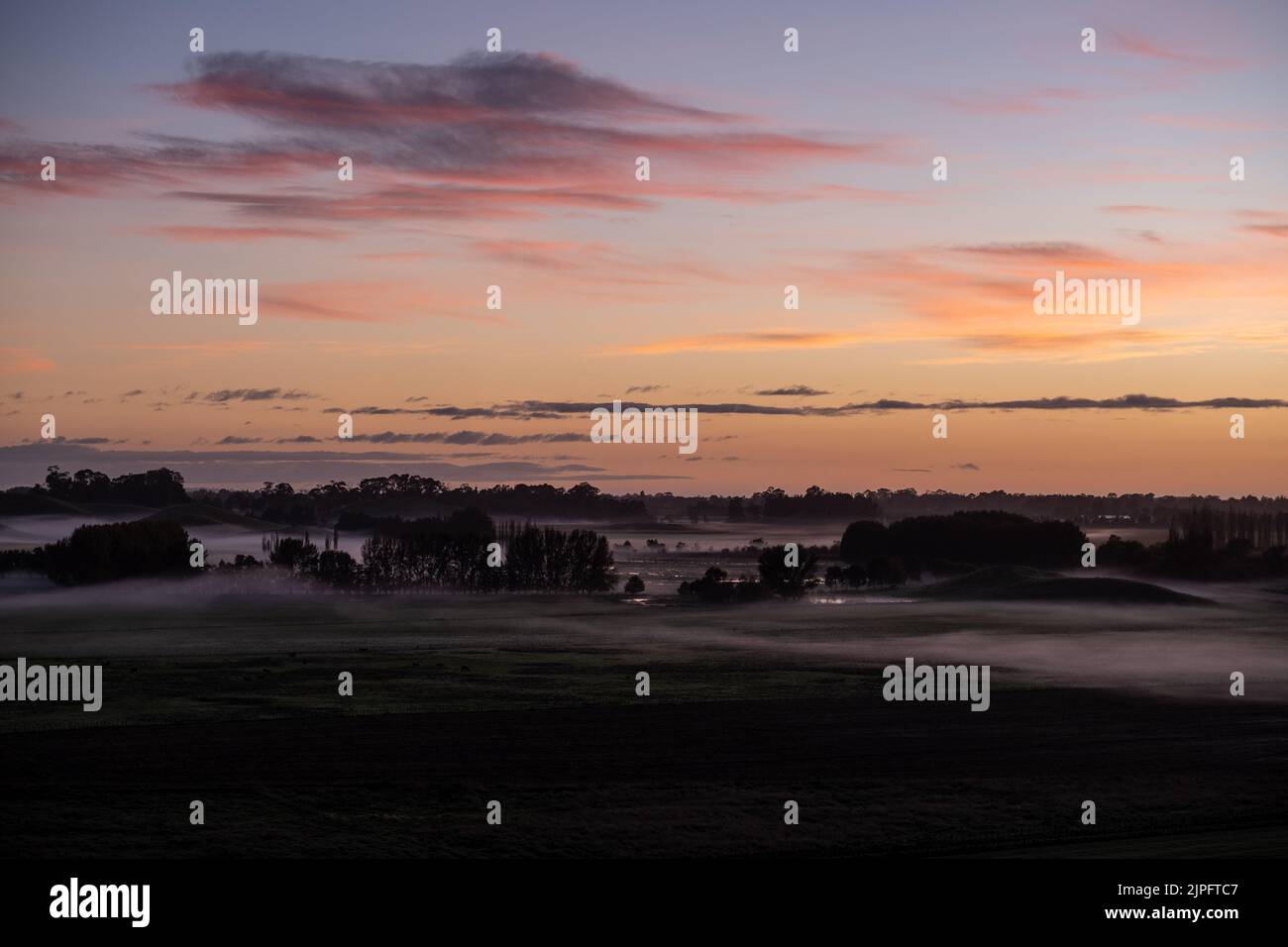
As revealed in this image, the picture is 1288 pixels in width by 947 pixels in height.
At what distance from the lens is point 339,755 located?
62.9 metres

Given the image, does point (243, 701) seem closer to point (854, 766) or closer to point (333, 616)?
point (854, 766)

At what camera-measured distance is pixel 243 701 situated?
276 ft

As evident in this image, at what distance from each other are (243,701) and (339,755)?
23.9 m

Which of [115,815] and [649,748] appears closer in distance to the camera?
[115,815]

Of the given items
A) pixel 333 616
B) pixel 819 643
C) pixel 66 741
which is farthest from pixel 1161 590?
pixel 66 741

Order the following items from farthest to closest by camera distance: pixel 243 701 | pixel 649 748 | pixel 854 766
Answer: pixel 243 701 < pixel 649 748 < pixel 854 766

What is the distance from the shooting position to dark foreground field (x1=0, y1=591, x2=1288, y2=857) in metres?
46.6

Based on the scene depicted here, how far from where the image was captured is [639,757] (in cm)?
6369

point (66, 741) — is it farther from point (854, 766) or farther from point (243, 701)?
point (854, 766)

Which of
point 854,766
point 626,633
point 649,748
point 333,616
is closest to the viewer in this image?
point 854,766

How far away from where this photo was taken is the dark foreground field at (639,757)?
1836 inches
